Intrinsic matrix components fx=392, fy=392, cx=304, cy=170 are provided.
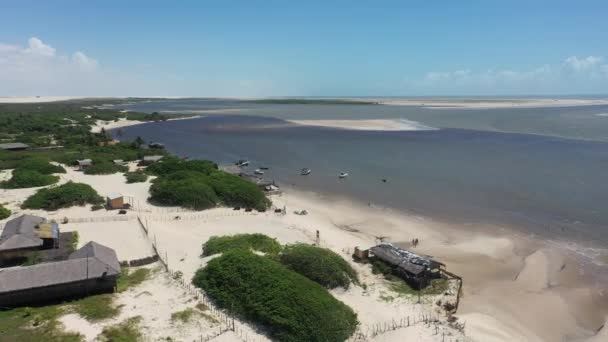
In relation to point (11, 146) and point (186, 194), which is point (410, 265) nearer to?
point (186, 194)

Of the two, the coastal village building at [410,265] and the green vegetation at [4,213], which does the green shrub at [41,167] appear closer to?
the green vegetation at [4,213]

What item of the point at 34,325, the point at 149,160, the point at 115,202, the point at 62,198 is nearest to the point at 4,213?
the point at 62,198

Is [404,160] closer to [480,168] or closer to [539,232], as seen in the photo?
[480,168]

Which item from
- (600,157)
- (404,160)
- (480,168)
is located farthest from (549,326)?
(600,157)

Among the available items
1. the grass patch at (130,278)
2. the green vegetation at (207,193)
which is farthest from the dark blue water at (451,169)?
the grass patch at (130,278)

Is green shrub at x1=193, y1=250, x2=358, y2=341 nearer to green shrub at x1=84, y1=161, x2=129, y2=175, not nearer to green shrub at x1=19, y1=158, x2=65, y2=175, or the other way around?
green shrub at x1=84, y1=161, x2=129, y2=175
